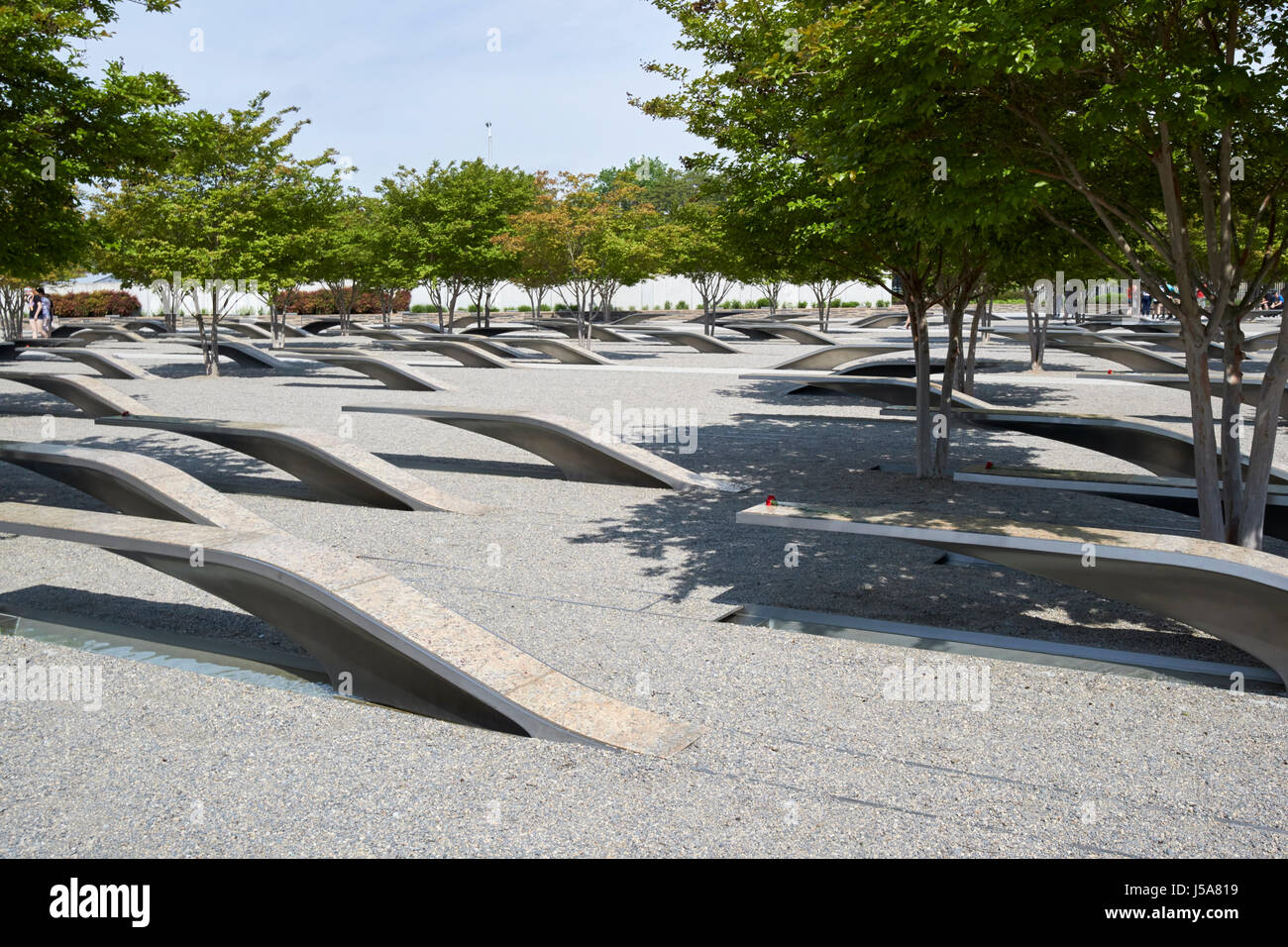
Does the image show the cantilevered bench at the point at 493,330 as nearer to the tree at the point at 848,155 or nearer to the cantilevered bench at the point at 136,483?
the tree at the point at 848,155

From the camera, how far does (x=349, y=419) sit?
16844 millimetres

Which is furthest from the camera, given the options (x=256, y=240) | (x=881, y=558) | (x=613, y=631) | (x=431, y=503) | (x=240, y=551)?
(x=256, y=240)

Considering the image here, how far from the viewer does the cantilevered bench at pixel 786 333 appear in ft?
112

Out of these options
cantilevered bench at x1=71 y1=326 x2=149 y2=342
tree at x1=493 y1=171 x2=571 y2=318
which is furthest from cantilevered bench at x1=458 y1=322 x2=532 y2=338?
cantilevered bench at x1=71 y1=326 x2=149 y2=342

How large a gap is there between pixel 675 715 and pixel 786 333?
109 feet

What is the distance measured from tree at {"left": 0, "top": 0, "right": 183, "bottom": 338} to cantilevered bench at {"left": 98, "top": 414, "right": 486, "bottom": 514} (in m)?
2.53

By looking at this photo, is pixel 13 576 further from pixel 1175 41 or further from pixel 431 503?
pixel 1175 41

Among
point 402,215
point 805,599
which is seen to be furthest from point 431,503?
point 402,215

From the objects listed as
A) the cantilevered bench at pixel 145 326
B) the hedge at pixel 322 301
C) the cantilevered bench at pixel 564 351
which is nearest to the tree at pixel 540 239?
the cantilevered bench at pixel 564 351

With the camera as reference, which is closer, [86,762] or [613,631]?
[86,762]

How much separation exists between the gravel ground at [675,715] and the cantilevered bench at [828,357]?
13.5 m

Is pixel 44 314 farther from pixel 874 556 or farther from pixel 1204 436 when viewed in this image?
pixel 1204 436
